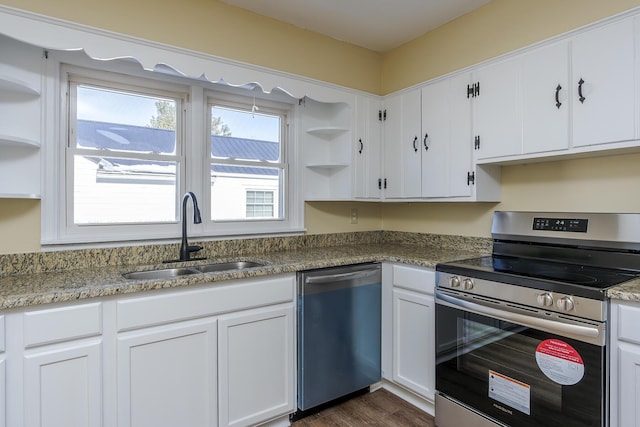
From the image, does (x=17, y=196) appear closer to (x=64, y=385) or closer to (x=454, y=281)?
(x=64, y=385)

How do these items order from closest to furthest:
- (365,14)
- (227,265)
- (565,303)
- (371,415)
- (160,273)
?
(565,303) → (160,273) → (371,415) → (227,265) → (365,14)

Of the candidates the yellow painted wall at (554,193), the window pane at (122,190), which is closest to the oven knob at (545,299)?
the yellow painted wall at (554,193)

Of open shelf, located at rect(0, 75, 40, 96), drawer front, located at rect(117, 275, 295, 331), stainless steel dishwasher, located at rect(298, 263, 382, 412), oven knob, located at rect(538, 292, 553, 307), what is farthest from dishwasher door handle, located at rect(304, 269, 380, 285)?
open shelf, located at rect(0, 75, 40, 96)

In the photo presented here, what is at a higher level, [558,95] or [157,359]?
[558,95]

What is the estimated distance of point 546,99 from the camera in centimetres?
195

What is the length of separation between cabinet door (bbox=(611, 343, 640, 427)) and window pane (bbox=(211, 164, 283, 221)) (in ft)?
6.74

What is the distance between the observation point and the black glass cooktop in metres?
1.49

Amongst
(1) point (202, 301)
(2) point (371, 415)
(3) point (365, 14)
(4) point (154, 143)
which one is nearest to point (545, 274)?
(2) point (371, 415)

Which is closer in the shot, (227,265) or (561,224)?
(561,224)

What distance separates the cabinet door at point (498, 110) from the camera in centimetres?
208

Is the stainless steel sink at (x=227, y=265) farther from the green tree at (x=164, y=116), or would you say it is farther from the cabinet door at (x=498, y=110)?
the cabinet door at (x=498, y=110)

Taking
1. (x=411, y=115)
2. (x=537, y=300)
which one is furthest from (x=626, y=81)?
(x=411, y=115)

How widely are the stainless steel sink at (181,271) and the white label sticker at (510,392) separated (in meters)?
1.35

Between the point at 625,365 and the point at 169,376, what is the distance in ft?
6.18
